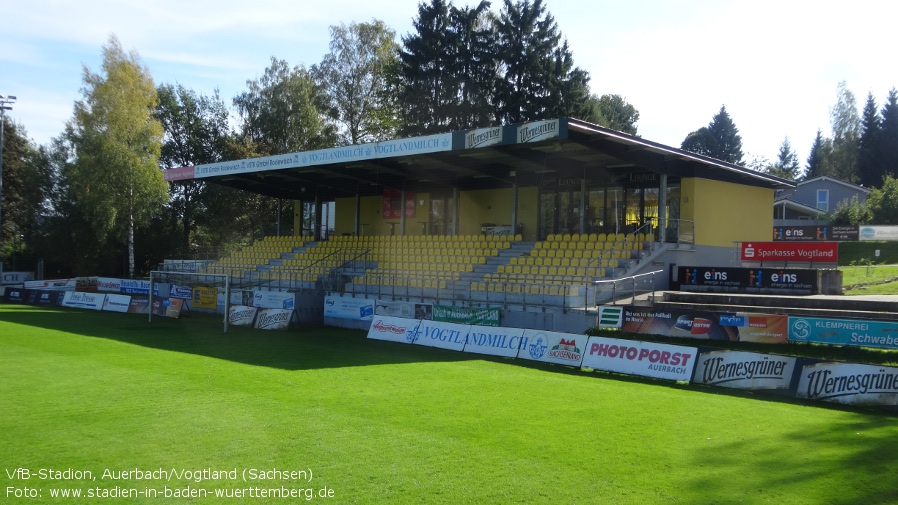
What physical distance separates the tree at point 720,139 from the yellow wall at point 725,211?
188 ft

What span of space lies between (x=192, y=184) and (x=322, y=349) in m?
36.3

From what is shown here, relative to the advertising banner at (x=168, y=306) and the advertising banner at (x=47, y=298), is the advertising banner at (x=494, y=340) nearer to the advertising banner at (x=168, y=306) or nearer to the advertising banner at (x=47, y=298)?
the advertising banner at (x=168, y=306)

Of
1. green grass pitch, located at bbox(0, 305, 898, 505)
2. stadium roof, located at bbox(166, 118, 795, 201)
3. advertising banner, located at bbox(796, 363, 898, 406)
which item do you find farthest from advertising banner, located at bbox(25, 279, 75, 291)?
advertising banner, located at bbox(796, 363, 898, 406)

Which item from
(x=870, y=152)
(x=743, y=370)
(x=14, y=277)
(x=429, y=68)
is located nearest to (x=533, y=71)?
(x=429, y=68)

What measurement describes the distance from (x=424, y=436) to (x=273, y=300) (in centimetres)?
1837

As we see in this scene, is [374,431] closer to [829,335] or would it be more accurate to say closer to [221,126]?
[829,335]

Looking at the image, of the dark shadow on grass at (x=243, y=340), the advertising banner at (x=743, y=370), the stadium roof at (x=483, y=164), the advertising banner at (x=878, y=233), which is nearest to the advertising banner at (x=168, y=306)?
the dark shadow on grass at (x=243, y=340)

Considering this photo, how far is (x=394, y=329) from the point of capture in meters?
21.7

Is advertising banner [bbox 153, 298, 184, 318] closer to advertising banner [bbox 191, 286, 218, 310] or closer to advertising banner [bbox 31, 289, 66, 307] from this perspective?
advertising banner [bbox 191, 286, 218, 310]

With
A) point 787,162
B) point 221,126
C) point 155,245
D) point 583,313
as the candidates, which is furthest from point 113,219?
point 787,162

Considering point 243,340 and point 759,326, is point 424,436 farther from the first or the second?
point 243,340

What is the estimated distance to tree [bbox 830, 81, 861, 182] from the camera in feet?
230

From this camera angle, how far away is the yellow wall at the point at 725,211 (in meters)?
25.8

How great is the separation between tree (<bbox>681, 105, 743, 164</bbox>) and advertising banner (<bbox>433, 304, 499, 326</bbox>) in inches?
2723
